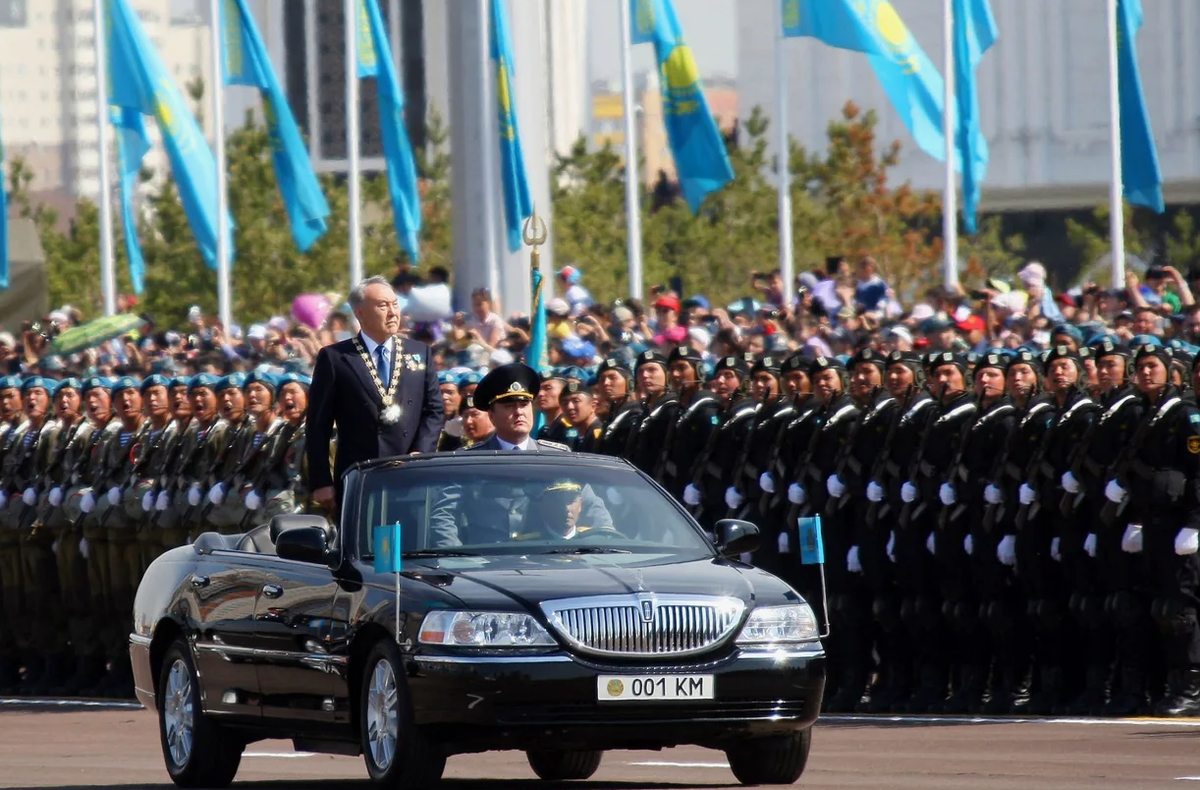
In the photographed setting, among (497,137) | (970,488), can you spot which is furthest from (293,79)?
(970,488)

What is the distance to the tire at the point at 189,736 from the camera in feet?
37.0

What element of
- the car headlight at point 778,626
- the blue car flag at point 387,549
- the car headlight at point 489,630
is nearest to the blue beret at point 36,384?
the blue car flag at point 387,549

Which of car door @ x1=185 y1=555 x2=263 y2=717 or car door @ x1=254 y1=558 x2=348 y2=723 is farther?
car door @ x1=185 y1=555 x2=263 y2=717

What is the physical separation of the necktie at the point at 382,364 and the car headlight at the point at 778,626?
283cm

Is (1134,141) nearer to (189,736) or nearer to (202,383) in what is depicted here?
(202,383)

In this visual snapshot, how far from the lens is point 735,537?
1048 centimetres

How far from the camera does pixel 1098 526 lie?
14.4m

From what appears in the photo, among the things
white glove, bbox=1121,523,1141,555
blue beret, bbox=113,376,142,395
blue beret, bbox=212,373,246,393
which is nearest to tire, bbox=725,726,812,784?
white glove, bbox=1121,523,1141,555

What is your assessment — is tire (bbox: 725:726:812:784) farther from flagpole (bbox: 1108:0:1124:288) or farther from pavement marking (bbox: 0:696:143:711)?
flagpole (bbox: 1108:0:1124:288)

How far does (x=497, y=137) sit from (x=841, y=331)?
10.8m

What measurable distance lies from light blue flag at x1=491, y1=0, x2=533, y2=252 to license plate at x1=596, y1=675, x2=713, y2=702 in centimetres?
1942

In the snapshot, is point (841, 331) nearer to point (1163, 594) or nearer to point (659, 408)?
point (659, 408)

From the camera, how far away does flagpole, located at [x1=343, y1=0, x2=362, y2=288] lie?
3353 centimetres

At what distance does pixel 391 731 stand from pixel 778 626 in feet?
4.77
